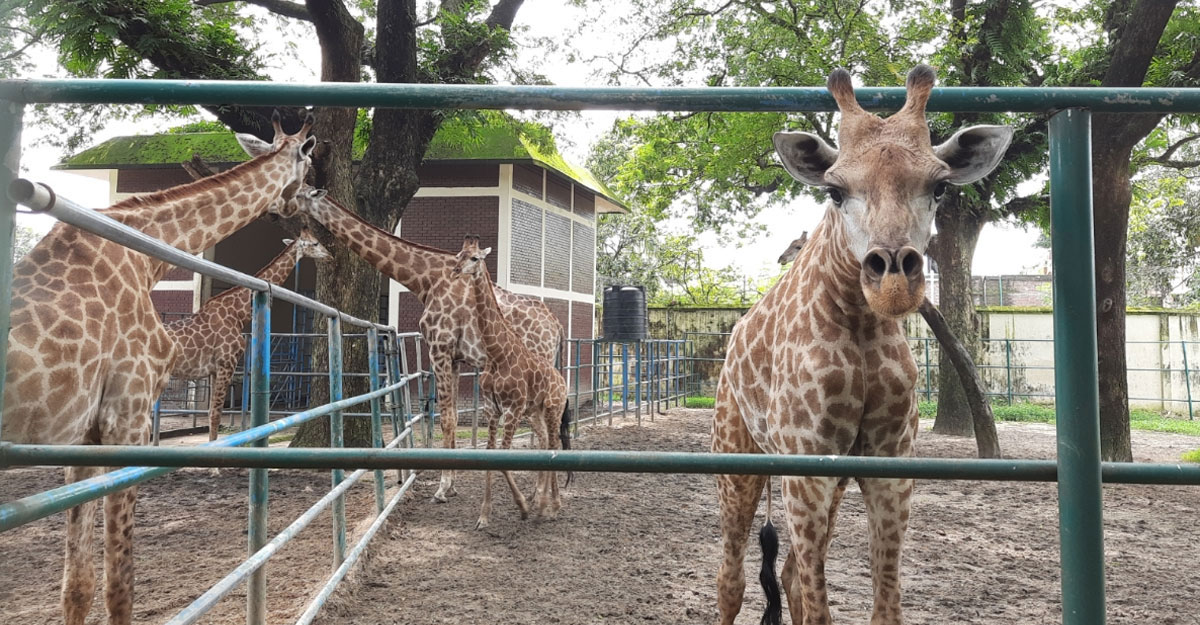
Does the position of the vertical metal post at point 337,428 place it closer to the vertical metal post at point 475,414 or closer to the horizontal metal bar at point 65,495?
the horizontal metal bar at point 65,495

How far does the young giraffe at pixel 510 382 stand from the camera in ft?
20.0

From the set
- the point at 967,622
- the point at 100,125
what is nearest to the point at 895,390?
the point at 967,622

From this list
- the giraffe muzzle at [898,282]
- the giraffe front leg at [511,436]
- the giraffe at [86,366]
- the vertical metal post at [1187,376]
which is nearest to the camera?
the giraffe muzzle at [898,282]

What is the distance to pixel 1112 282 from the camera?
24.5 feet

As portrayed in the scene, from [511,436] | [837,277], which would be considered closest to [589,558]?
[511,436]

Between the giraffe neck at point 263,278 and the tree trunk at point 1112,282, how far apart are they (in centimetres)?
838

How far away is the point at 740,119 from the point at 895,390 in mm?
8468

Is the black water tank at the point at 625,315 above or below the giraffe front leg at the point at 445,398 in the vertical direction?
above

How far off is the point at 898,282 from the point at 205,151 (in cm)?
1488

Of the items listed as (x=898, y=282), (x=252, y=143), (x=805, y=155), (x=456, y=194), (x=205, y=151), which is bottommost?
(x=898, y=282)

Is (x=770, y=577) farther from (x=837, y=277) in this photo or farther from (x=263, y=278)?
(x=263, y=278)

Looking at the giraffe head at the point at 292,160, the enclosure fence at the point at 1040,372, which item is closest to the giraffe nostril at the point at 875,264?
the giraffe head at the point at 292,160

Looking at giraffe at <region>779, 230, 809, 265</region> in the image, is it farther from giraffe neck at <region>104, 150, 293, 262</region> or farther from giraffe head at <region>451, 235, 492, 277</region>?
giraffe head at <region>451, 235, 492, 277</region>

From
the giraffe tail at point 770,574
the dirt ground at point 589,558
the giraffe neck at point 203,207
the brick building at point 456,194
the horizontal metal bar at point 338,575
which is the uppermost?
the brick building at point 456,194
